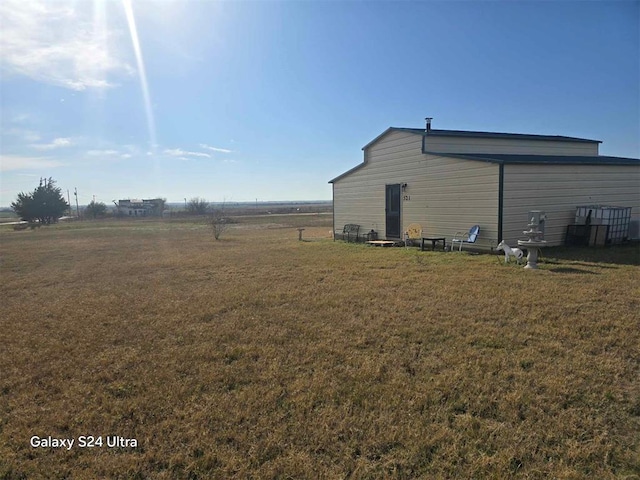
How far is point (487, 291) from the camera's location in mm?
6148

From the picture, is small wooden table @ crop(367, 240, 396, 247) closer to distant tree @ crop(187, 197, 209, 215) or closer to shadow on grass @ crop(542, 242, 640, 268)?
shadow on grass @ crop(542, 242, 640, 268)

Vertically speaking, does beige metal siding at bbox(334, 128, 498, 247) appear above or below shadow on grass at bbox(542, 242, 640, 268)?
above

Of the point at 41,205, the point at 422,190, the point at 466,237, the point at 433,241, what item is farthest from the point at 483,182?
the point at 41,205

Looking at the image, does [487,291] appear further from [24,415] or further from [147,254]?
[147,254]

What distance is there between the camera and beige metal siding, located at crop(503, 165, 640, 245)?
1011 cm

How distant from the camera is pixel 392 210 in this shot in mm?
14148

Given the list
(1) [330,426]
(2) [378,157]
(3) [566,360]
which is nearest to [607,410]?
(3) [566,360]

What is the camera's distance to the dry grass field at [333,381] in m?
2.35

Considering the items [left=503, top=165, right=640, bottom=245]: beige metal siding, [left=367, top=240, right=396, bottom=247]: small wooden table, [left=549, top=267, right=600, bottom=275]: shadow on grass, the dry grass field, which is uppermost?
[left=503, top=165, right=640, bottom=245]: beige metal siding

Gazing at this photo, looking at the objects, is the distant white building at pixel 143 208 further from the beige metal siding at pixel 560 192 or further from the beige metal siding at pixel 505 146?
the beige metal siding at pixel 560 192

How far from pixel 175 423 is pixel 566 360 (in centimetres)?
342

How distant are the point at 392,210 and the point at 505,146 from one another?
14.5 ft

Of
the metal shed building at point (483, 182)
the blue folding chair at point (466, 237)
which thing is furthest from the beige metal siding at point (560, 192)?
the blue folding chair at point (466, 237)

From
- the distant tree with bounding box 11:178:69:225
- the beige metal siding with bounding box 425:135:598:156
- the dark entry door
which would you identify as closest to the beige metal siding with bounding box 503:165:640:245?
the beige metal siding with bounding box 425:135:598:156
